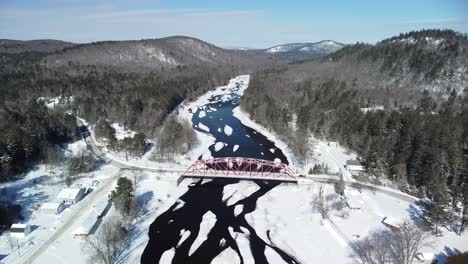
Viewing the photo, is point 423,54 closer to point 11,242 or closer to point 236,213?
point 236,213

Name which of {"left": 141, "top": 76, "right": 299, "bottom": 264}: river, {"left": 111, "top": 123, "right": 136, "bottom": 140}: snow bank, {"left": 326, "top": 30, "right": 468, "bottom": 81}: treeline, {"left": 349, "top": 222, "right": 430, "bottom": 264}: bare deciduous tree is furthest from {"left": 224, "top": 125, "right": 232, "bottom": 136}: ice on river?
{"left": 326, "top": 30, "right": 468, "bottom": 81}: treeline

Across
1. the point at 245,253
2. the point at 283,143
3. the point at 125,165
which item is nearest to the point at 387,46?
the point at 283,143

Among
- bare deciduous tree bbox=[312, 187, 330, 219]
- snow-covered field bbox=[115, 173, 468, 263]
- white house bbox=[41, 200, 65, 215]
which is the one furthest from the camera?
bare deciduous tree bbox=[312, 187, 330, 219]

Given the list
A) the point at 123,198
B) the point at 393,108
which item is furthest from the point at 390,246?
the point at 393,108

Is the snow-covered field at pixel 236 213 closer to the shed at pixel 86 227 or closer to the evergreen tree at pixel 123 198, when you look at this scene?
the shed at pixel 86 227

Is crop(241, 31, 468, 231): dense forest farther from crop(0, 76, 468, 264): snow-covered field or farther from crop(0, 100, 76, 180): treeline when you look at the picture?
crop(0, 100, 76, 180): treeline

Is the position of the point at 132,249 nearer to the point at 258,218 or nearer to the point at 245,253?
the point at 245,253
